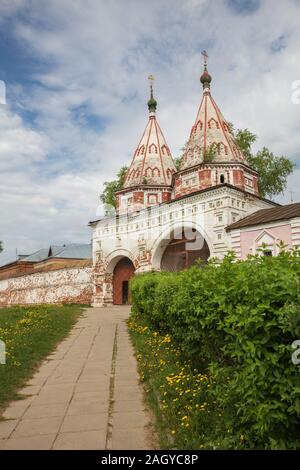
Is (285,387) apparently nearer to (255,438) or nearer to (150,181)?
(255,438)

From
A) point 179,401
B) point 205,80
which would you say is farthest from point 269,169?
point 179,401

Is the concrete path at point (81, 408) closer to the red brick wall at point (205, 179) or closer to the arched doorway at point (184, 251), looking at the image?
the arched doorway at point (184, 251)

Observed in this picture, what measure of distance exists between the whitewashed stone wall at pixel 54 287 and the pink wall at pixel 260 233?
12344 millimetres

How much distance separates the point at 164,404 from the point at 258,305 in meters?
2.26

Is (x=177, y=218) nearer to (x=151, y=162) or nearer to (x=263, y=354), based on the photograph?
(x=151, y=162)

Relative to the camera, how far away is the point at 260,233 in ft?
57.8

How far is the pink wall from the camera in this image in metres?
16.7

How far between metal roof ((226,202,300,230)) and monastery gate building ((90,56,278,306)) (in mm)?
445

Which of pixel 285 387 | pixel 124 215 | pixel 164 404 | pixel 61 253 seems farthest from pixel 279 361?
pixel 61 253

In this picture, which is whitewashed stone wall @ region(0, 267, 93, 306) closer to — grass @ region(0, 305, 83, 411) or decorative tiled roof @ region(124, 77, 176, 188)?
decorative tiled roof @ region(124, 77, 176, 188)

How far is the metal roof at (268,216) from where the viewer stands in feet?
55.1

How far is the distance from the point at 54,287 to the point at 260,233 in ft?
55.6

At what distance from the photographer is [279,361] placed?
269cm

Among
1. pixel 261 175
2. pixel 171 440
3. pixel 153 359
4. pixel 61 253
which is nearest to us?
pixel 171 440
